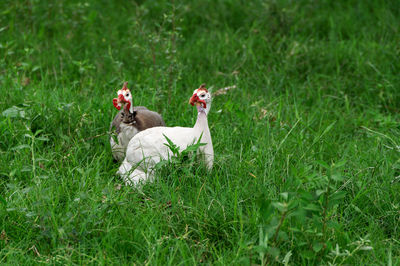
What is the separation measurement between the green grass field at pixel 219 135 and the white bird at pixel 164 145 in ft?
0.33

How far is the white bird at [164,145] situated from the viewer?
325 centimetres

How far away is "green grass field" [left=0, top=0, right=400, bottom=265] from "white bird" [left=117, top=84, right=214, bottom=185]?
101 millimetres

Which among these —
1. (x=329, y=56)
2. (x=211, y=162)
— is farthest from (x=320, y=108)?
(x=211, y=162)

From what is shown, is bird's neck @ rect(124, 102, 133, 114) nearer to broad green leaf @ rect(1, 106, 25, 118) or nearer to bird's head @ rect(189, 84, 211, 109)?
bird's head @ rect(189, 84, 211, 109)

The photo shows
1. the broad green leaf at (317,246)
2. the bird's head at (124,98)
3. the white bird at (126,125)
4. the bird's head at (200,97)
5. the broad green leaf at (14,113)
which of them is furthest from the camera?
the broad green leaf at (14,113)

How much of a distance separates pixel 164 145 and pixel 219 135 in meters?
0.74

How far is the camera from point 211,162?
332cm

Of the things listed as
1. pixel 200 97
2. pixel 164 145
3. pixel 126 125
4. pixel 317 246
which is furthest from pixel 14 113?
pixel 317 246

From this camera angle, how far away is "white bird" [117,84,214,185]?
325cm

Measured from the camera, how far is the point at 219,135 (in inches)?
154

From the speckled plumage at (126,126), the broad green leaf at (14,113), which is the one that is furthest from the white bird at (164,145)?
the broad green leaf at (14,113)

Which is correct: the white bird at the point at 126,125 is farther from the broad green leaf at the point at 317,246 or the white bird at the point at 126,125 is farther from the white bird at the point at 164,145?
the broad green leaf at the point at 317,246

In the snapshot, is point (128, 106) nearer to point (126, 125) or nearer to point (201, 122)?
point (126, 125)

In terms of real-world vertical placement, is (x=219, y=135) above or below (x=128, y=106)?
below
